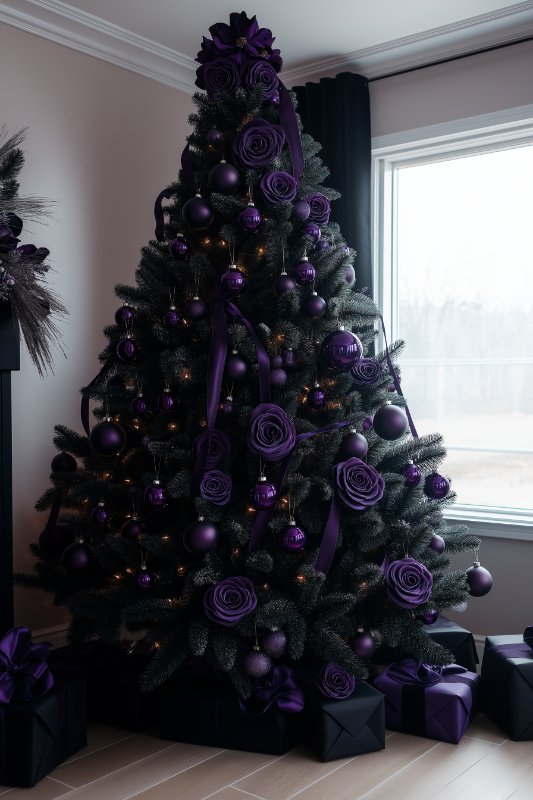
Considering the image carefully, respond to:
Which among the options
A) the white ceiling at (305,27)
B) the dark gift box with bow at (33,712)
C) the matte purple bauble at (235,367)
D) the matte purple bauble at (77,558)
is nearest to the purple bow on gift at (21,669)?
the dark gift box with bow at (33,712)

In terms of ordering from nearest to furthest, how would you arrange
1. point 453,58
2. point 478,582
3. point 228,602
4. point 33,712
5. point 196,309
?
point 33,712 → point 228,602 → point 196,309 → point 478,582 → point 453,58

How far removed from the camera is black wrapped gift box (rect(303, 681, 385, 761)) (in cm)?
238

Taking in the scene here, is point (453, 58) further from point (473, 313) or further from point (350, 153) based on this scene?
point (473, 313)

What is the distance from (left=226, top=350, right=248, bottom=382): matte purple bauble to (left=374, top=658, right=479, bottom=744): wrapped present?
42.1 inches

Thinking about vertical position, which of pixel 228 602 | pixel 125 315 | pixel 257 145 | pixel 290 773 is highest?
pixel 257 145

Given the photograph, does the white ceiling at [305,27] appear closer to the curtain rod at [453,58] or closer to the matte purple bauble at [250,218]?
the curtain rod at [453,58]

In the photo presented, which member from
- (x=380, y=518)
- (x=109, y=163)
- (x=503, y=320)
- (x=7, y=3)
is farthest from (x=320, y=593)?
(x=7, y=3)

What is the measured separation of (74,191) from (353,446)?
1.75 meters

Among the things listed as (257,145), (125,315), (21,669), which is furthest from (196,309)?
(21,669)

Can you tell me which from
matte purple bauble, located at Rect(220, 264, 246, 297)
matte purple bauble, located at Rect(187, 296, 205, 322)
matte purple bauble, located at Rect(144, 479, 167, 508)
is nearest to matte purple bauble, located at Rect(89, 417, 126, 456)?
matte purple bauble, located at Rect(144, 479, 167, 508)

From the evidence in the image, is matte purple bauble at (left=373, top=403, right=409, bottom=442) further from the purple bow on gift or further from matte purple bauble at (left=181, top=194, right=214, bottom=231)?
the purple bow on gift

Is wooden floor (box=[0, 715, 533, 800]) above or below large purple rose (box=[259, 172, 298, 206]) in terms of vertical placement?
below

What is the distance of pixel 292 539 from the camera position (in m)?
2.39

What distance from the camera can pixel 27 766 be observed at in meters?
2.24
